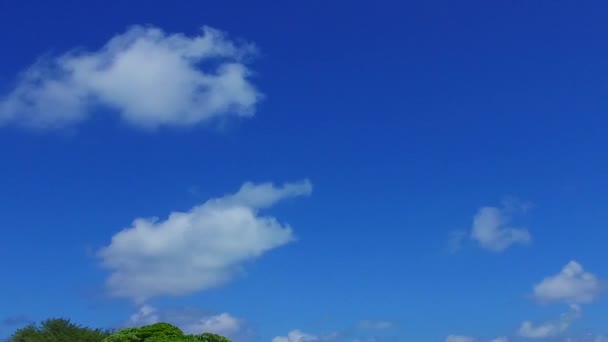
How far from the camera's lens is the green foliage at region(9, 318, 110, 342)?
95.6 meters

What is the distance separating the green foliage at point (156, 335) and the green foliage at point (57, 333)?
120ft

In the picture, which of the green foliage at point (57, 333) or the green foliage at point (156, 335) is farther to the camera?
the green foliage at point (57, 333)

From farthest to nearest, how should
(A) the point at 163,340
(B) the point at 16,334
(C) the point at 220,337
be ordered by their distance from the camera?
(B) the point at 16,334
(C) the point at 220,337
(A) the point at 163,340

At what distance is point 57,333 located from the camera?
320ft

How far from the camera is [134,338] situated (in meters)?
61.7

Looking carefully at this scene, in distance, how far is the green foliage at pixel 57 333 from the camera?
9556cm

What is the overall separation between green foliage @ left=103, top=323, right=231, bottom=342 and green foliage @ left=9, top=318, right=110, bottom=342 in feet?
120

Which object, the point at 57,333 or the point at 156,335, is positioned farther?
the point at 57,333

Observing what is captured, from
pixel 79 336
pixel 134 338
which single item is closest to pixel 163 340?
pixel 134 338

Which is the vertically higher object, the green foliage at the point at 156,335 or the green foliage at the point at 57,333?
the green foliage at the point at 57,333

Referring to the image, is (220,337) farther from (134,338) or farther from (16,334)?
(16,334)

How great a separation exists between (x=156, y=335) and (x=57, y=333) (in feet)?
134

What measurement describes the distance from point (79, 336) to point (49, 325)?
4.07m

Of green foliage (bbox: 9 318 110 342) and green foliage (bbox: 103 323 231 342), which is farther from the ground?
green foliage (bbox: 9 318 110 342)
